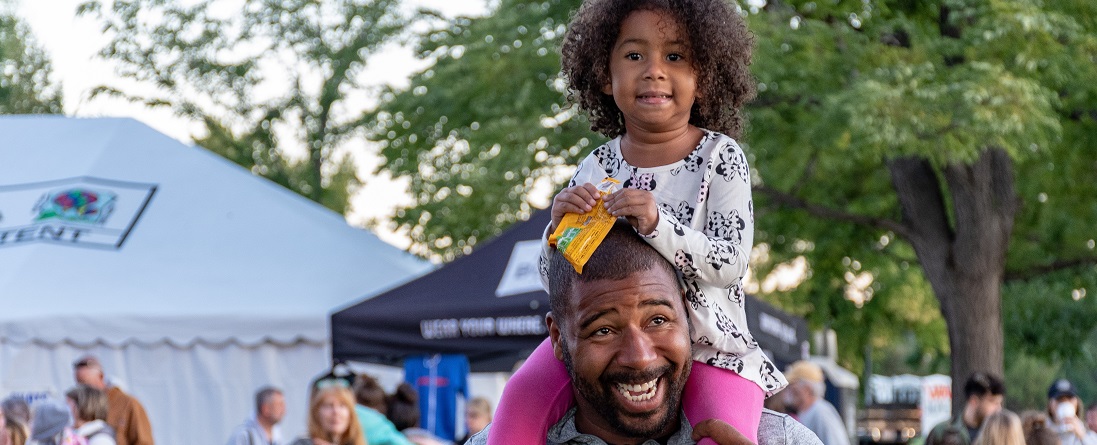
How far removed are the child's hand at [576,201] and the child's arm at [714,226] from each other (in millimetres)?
35

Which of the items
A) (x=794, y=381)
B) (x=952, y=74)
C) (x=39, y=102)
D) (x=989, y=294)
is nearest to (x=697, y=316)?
(x=794, y=381)

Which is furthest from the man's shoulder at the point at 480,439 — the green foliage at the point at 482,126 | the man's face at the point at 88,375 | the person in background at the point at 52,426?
the green foliage at the point at 482,126

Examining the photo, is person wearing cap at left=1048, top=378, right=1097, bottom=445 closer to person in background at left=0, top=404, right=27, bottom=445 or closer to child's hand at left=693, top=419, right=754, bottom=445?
person in background at left=0, top=404, right=27, bottom=445

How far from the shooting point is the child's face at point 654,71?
9.40 ft

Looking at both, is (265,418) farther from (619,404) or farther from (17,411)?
(619,404)

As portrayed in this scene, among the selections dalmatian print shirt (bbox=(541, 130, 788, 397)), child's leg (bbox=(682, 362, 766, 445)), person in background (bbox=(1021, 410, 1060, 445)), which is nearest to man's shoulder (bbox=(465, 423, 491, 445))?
dalmatian print shirt (bbox=(541, 130, 788, 397))

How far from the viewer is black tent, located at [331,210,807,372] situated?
8664 mm

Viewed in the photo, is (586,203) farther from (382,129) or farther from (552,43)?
(382,129)

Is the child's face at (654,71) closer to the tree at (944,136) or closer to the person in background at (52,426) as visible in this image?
the person in background at (52,426)

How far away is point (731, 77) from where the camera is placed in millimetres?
3010

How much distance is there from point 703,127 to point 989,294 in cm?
1405

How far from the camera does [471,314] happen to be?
8.91 m

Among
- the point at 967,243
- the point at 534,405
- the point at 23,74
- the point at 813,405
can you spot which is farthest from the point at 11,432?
the point at 23,74

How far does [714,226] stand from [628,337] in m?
0.41
